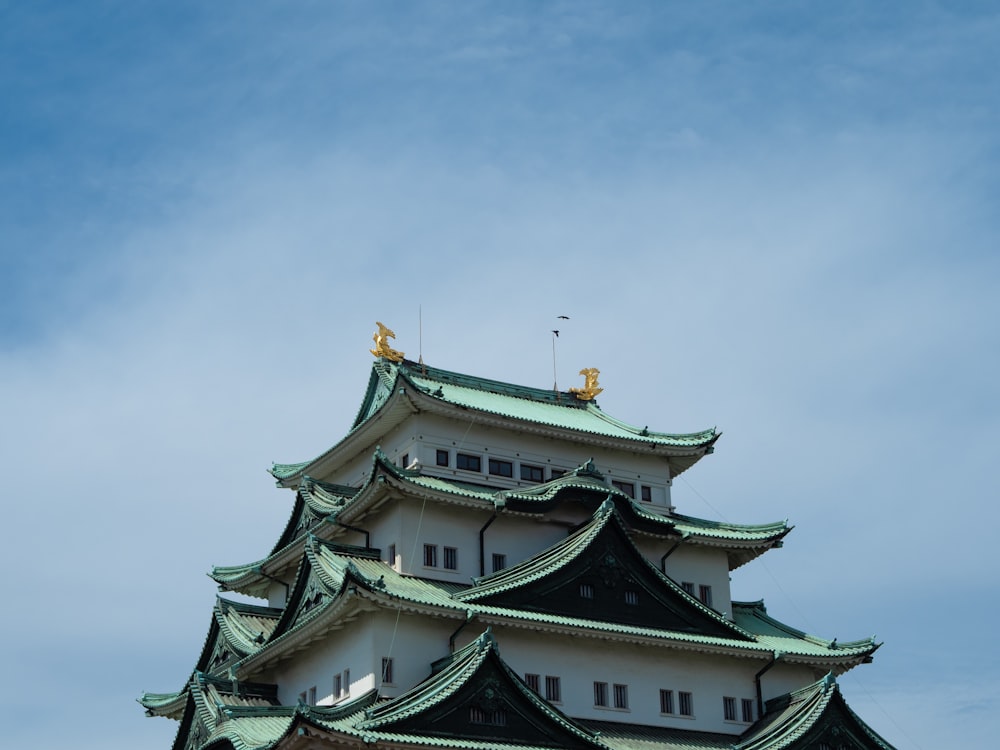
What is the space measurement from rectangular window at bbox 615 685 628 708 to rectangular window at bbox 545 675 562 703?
2.46 m

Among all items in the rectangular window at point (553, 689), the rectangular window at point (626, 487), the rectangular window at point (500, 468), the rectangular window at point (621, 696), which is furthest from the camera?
the rectangular window at point (626, 487)

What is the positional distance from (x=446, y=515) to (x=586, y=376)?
1404 centimetres

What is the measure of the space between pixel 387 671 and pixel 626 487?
50.3 ft

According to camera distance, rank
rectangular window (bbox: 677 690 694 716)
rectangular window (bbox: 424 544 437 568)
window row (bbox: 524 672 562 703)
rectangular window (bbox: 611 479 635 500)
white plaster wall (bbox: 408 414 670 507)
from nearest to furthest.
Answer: window row (bbox: 524 672 562 703)
rectangular window (bbox: 424 544 437 568)
rectangular window (bbox: 677 690 694 716)
white plaster wall (bbox: 408 414 670 507)
rectangular window (bbox: 611 479 635 500)

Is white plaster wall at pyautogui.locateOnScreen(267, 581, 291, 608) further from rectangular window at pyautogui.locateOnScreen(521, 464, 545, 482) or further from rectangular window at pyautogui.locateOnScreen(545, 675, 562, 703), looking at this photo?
rectangular window at pyautogui.locateOnScreen(545, 675, 562, 703)

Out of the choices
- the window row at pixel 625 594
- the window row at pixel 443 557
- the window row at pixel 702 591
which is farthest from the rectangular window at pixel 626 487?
the window row at pixel 443 557

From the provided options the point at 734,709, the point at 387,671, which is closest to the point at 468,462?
the point at 387,671

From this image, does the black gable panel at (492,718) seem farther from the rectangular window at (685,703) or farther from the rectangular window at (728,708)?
the rectangular window at (728,708)

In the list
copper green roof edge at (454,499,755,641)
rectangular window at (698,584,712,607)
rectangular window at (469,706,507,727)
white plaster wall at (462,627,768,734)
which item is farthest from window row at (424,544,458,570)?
rectangular window at (698,584,712,607)

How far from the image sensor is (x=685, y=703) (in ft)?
157

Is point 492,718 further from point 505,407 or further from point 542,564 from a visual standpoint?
point 505,407

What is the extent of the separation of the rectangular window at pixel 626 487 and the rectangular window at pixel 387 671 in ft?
47.7

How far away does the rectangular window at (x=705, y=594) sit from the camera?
52.2 m

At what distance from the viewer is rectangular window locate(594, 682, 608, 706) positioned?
152 feet
